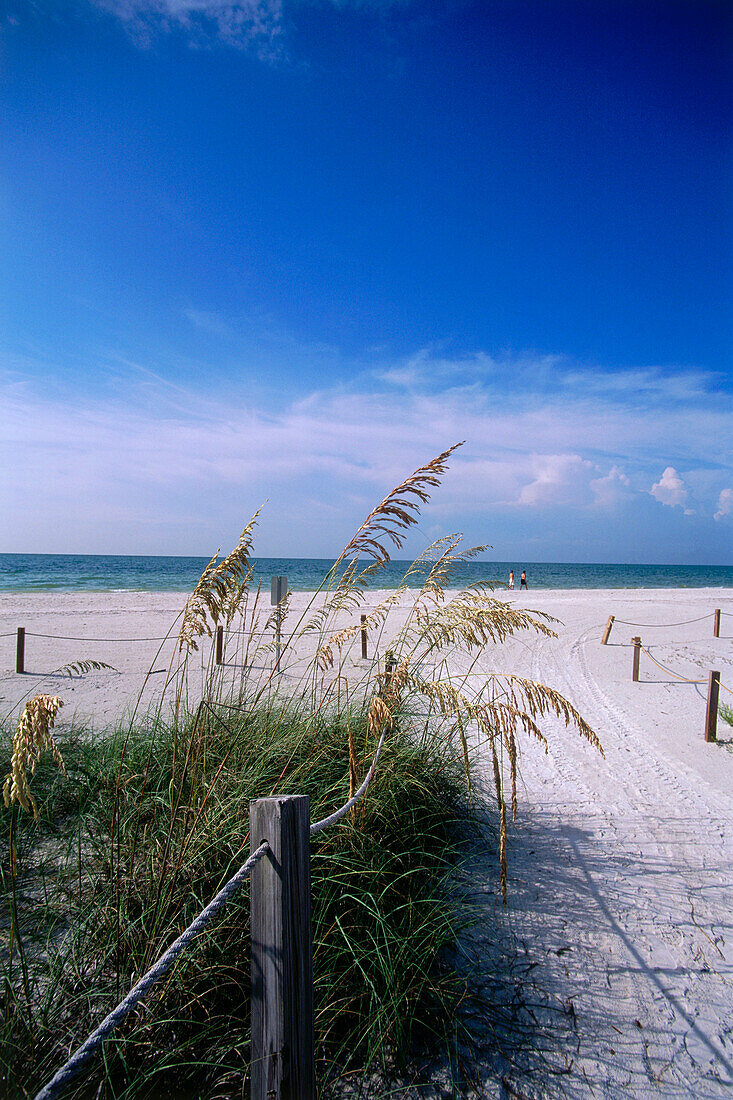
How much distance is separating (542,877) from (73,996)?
2.79 metres

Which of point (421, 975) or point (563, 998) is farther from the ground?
point (421, 975)

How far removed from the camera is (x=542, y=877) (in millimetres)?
3697

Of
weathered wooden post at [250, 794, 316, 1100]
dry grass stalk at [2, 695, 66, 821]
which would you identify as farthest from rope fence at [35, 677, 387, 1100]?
dry grass stalk at [2, 695, 66, 821]

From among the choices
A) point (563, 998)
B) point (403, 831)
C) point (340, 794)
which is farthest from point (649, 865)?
point (340, 794)

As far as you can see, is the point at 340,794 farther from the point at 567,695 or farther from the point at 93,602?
the point at 93,602

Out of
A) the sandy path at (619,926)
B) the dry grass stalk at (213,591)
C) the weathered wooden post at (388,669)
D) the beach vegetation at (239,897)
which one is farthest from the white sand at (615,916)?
the dry grass stalk at (213,591)

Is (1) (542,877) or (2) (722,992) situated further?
(1) (542,877)

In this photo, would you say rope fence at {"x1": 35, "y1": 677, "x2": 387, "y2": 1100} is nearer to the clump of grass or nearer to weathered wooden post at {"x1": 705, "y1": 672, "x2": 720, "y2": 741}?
the clump of grass

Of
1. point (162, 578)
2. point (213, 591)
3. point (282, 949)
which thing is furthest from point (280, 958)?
point (162, 578)

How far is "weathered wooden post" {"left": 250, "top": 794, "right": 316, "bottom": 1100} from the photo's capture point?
152 cm

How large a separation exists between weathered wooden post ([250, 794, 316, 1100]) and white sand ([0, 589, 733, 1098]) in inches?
50.8

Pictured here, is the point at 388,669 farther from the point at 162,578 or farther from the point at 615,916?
the point at 162,578

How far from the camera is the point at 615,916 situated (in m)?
3.40

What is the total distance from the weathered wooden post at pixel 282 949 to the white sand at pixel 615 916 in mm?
1290
